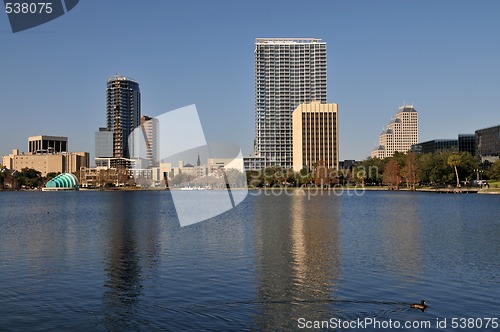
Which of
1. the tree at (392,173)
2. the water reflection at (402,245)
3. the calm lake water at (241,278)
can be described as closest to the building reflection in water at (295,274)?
the calm lake water at (241,278)

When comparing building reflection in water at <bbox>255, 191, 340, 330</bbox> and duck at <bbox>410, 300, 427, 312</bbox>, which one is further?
duck at <bbox>410, 300, 427, 312</bbox>

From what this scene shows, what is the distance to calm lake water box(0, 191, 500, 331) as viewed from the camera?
2169 centimetres

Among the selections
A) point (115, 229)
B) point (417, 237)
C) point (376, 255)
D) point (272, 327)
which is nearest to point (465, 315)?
point (272, 327)

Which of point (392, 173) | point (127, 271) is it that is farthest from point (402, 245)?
point (392, 173)

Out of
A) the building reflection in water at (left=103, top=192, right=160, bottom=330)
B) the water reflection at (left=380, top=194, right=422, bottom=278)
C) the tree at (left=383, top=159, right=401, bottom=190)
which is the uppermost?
the tree at (left=383, top=159, right=401, bottom=190)

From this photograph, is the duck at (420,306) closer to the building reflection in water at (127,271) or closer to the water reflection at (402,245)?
the water reflection at (402,245)

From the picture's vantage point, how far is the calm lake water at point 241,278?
21.7 m

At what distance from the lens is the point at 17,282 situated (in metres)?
27.8

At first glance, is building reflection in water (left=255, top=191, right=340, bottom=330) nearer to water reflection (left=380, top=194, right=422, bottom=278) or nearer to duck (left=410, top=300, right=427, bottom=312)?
duck (left=410, top=300, right=427, bottom=312)

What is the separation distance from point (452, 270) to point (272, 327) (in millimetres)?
14329

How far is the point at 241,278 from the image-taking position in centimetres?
2844

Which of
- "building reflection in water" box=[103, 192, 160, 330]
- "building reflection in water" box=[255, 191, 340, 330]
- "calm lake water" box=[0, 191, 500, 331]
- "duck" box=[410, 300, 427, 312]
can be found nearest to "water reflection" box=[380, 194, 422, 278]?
"calm lake water" box=[0, 191, 500, 331]

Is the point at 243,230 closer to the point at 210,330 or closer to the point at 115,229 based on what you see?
the point at 115,229

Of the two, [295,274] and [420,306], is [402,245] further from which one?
[420,306]
